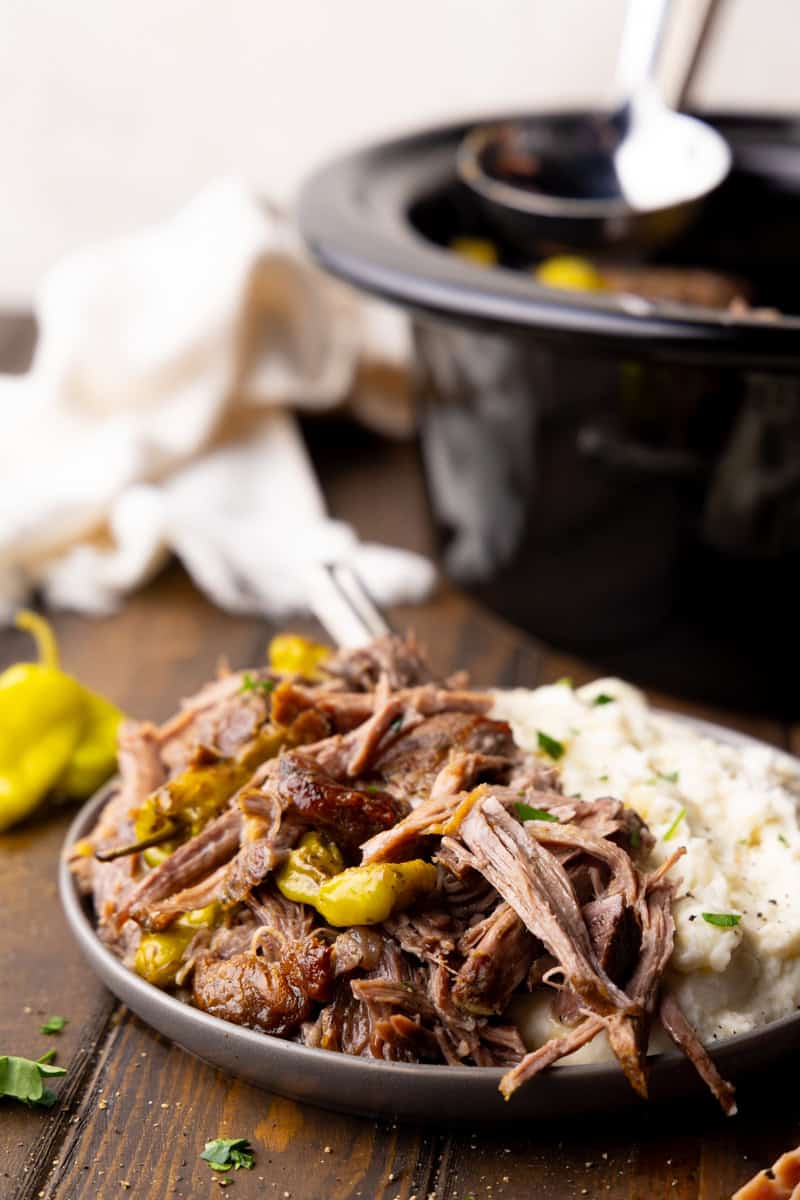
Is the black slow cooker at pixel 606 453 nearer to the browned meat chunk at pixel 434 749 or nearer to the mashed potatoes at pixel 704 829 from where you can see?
the mashed potatoes at pixel 704 829

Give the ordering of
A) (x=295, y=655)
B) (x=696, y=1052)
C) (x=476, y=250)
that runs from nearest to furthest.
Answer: (x=696, y=1052), (x=295, y=655), (x=476, y=250)

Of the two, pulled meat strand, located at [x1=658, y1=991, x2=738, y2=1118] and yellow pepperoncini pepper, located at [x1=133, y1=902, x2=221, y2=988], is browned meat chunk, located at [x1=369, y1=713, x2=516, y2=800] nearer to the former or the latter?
yellow pepperoncini pepper, located at [x1=133, y1=902, x2=221, y2=988]

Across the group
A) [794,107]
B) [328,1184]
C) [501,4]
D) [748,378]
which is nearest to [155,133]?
[501,4]

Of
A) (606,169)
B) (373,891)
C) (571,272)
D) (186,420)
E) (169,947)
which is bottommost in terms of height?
(186,420)

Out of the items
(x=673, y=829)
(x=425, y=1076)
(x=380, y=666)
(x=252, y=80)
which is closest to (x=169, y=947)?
(x=425, y=1076)

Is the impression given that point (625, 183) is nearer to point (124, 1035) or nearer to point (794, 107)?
point (794, 107)

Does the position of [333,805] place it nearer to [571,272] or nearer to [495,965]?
[495,965]
